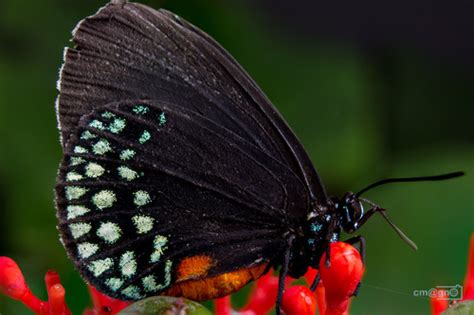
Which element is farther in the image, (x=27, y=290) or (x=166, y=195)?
(x=166, y=195)

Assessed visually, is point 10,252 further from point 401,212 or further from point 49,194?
point 401,212

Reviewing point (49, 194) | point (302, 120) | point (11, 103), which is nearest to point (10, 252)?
point (49, 194)

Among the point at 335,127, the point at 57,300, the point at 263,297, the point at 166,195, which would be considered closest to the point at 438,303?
the point at 263,297

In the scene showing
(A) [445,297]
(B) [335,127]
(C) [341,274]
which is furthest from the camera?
(B) [335,127]

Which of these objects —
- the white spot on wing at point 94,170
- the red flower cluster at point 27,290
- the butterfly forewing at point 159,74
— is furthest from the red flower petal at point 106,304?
the butterfly forewing at point 159,74

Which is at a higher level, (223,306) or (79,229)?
(79,229)

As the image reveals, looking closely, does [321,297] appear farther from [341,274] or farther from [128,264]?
[128,264]

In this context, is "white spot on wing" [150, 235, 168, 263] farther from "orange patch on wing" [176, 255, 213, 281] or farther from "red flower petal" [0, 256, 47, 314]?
"red flower petal" [0, 256, 47, 314]
